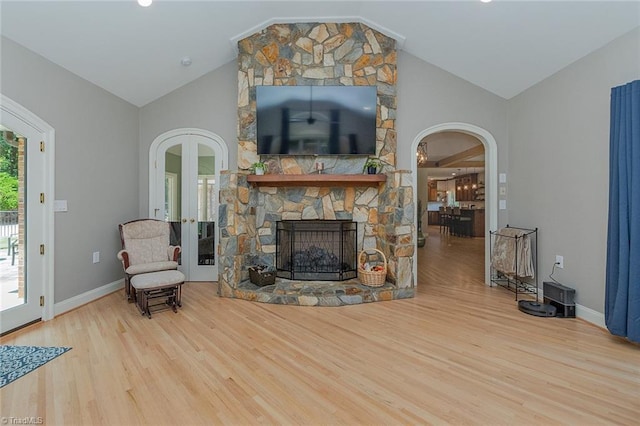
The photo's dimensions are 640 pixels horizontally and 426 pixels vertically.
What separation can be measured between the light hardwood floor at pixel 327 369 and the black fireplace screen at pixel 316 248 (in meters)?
0.83

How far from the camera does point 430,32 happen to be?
12.6 ft

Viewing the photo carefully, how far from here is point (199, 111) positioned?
4.61 metres

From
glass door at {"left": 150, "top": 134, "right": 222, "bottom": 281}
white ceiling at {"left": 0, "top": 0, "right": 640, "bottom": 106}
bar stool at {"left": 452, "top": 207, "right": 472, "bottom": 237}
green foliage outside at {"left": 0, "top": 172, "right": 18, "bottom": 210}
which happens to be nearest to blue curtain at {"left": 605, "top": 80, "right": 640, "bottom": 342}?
white ceiling at {"left": 0, "top": 0, "right": 640, "bottom": 106}

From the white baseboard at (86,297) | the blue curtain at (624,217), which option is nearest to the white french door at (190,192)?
the white baseboard at (86,297)

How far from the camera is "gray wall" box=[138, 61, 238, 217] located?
4.59 metres

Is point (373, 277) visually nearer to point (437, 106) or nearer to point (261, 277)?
point (261, 277)

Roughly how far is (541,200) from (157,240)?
4.93 meters

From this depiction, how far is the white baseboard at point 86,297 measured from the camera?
3.34m

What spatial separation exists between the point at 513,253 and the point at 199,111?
4875 mm

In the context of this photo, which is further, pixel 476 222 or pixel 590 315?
pixel 476 222

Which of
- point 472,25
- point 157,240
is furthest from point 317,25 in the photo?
point 157,240

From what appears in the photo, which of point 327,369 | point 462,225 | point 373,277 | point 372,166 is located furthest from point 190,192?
point 462,225

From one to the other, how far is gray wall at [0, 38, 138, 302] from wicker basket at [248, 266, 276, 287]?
1.99 metres

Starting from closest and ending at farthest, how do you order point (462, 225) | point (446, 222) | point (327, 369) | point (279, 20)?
1. point (327, 369)
2. point (279, 20)
3. point (462, 225)
4. point (446, 222)
